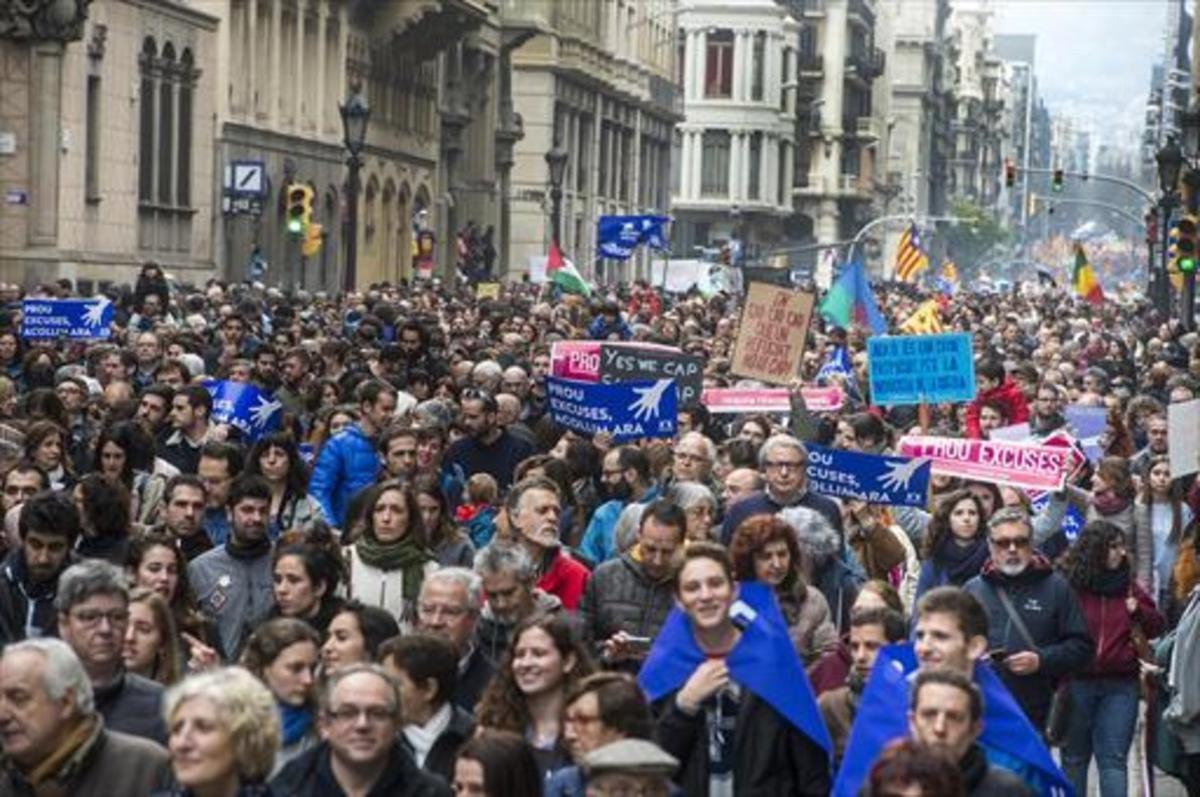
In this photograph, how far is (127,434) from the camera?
16.0 metres

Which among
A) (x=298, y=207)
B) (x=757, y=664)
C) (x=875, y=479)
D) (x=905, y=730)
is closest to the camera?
(x=905, y=730)

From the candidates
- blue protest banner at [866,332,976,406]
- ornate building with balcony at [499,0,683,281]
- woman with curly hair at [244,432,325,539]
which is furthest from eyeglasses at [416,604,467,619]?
ornate building with balcony at [499,0,683,281]

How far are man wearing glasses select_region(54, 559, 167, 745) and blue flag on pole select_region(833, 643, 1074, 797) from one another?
6.13ft

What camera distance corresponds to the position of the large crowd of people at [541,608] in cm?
920

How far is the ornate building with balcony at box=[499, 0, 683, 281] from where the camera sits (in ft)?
285

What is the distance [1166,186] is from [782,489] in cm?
3538

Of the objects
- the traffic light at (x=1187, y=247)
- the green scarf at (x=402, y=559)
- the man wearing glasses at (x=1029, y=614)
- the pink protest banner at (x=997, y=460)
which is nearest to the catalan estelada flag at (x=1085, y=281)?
the traffic light at (x=1187, y=247)

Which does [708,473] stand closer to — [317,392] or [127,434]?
[127,434]

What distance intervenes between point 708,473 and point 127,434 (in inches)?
120

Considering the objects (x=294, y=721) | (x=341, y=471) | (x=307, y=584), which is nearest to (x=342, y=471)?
(x=341, y=471)

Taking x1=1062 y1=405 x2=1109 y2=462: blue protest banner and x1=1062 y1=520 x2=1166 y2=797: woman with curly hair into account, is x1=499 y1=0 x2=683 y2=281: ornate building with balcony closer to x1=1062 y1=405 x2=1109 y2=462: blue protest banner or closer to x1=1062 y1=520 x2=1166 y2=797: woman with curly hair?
x1=1062 y1=405 x2=1109 y2=462: blue protest banner

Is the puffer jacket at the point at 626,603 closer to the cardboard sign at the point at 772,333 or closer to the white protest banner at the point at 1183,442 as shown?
the white protest banner at the point at 1183,442

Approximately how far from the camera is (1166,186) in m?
50.1

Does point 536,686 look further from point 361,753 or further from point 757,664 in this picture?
point 361,753
